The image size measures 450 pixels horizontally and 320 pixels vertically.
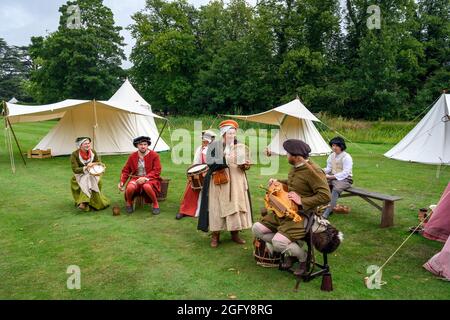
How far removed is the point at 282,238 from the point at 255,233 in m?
0.41

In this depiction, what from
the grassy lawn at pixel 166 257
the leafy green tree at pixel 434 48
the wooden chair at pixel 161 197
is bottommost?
the grassy lawn at pixel 166 257

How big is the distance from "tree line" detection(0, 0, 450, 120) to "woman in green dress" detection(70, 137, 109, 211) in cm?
2553

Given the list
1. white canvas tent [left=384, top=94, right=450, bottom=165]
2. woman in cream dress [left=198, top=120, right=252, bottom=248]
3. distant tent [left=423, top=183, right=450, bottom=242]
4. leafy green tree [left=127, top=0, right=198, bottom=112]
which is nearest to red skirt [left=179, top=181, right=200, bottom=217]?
woman in cream dress [left=198, top=120, right=252, bottom=248]

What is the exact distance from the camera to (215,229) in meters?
4.60

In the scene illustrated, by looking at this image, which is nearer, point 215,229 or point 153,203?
point 215,229

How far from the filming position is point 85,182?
21.4ft

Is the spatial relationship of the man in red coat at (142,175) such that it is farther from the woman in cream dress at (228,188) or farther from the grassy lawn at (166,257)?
the woman in cream dress at (228,188)

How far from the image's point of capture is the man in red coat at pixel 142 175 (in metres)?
6.24

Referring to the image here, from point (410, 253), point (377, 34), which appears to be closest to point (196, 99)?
point (377, 34)

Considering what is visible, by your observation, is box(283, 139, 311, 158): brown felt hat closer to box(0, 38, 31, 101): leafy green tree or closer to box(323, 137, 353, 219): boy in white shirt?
box(323, 137, 353, 219): boy in white shirt

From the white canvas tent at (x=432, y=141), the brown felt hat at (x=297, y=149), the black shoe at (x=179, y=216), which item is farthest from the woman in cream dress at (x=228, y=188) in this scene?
the white canvas tent at (x=432, y=141)

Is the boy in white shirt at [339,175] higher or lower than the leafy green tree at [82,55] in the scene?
lower

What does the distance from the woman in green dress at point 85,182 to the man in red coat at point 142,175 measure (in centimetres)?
53
